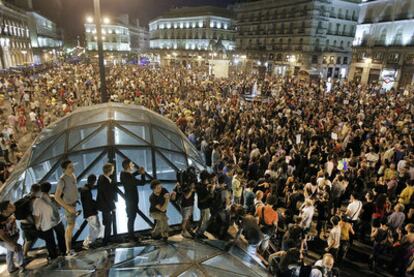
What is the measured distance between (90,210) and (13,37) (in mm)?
68711

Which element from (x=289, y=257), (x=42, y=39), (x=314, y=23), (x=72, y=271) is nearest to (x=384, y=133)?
(x=289, y=257)

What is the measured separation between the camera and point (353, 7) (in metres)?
54.6

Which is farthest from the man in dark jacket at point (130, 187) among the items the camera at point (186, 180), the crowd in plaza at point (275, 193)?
the camera at point (186, 180)

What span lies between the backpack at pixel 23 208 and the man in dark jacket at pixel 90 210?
78cm

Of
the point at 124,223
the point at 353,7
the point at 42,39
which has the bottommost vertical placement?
the point at 124,223

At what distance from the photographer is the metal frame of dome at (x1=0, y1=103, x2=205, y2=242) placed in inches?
262

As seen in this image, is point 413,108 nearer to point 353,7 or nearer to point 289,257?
point 289,257

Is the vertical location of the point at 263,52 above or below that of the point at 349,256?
above

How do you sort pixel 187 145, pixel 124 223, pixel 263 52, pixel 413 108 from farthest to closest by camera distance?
pixel 263 52, pixel 413 108, pixel 187 145, pixel 124 223

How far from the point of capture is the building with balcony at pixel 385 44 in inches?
1471

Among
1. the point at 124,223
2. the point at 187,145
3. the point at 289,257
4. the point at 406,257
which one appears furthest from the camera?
the point at 187,145

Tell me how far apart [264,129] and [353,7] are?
2123 inches

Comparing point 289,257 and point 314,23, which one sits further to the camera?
point 314,23

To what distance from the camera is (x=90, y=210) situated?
17.1 ft
